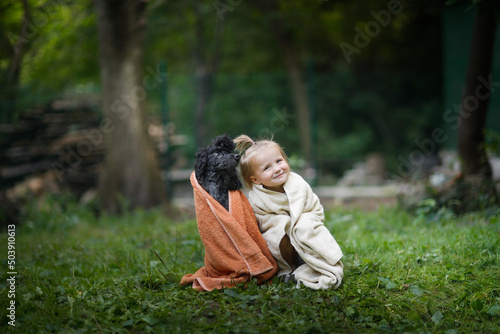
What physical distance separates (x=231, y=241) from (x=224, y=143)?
682 mm

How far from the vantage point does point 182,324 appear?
2707 mm

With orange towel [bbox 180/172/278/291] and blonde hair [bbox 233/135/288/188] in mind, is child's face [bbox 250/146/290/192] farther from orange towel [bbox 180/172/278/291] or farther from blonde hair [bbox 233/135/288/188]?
orange towel [bbox 180/172/278/291]

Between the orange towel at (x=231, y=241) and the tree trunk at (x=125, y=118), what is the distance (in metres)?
4.43

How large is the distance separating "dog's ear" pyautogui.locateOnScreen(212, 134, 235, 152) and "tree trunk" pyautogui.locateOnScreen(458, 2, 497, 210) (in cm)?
333

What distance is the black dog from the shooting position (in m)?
3.19

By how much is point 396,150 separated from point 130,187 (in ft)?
28.3

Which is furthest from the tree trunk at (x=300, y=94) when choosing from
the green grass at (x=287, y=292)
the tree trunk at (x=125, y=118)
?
the green grass at (x=287, y=292)

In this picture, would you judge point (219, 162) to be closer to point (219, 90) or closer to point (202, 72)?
point (219, 90)

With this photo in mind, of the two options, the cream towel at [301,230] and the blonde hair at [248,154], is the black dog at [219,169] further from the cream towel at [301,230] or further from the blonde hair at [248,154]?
the cream towel at [301,230]

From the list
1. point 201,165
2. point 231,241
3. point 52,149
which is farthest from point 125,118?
point 231,241

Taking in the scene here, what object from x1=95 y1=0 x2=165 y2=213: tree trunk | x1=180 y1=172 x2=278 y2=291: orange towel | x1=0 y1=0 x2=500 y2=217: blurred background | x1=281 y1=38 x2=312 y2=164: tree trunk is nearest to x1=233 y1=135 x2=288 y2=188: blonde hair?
x1=180 y1=172 x2=278 y2=291: orange towel

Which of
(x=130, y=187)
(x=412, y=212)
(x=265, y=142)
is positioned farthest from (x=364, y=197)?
(x=265, y=142)

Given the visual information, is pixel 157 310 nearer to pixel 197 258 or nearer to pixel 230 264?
pixel 230 264

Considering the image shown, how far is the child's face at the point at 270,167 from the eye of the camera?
3.24 m
